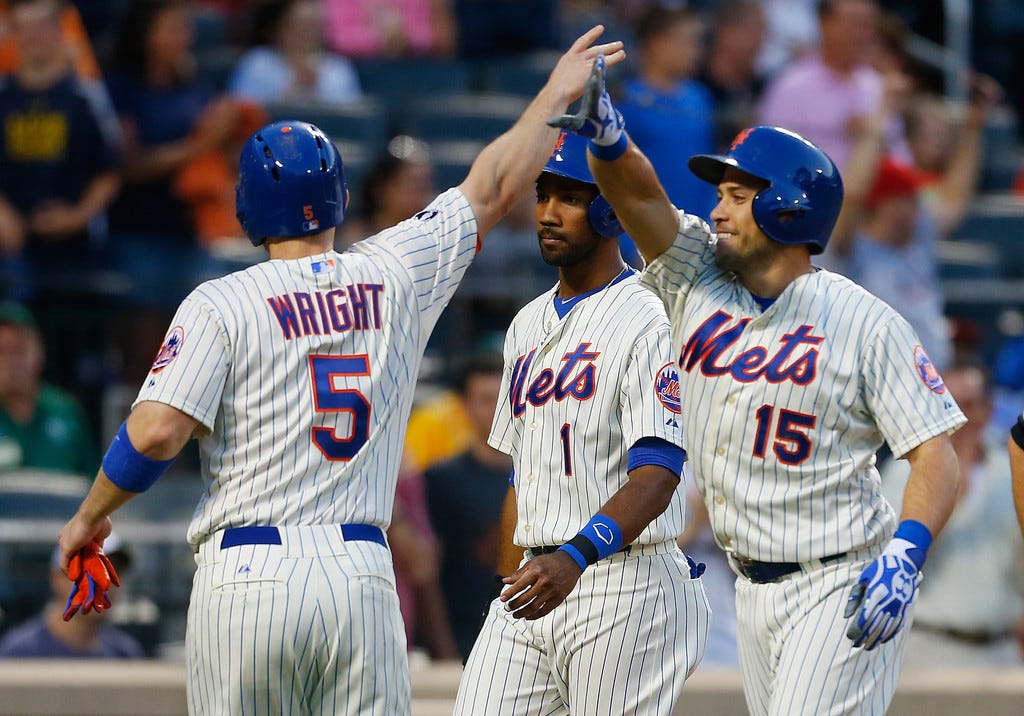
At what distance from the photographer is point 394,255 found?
4504 mm

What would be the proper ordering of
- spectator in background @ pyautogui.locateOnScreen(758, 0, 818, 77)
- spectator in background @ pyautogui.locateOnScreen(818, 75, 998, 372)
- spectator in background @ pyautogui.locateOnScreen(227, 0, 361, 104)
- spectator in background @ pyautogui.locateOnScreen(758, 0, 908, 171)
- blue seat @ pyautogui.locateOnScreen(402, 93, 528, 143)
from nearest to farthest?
spectator in background @ pyautogui.locateOnScreen(818, 75, 998, 372) < spectator in background @ pyautogui.locateOnScreen(758, 0, 908, 171) < spectator in background @ pyautogui.locateOnScreen(227, 0, 361, 104) < blue seat @ pyautogui.locateOnScreen(402, 93, 528, 143) < spectator in background @ pyautogui.locateOnScreen(758, 0, 818, 77)

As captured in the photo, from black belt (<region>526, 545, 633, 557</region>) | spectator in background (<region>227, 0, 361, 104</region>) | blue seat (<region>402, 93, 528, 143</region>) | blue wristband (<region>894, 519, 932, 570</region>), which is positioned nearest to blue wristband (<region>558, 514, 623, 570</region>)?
black belt (<region>526, 545, 633, 557</region>)

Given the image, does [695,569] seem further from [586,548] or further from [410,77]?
[410,77]

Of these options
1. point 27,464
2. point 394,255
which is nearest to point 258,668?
point 394,255

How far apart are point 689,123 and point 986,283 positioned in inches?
99.9

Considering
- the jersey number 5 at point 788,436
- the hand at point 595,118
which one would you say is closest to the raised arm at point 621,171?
the hand at point 595,118

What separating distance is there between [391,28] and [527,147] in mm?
6796

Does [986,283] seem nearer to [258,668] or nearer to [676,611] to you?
[676,611]

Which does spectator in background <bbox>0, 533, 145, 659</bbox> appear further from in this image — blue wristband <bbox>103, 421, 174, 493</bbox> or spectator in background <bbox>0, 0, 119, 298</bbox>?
blue wristband <bbox>103, 421, 174, 493</bbox>

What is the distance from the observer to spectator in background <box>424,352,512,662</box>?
739 cm

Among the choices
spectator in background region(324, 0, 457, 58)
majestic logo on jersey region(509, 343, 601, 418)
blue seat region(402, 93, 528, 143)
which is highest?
spectator in background region(324, 0, 457, 58)

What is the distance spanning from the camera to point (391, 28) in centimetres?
1122

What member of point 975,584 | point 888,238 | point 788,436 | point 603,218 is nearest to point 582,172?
point 603,218

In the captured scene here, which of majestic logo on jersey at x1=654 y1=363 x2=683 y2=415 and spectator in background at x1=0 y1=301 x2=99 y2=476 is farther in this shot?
spectator in background at x1=0 y1=301 x2=99 y2=476
